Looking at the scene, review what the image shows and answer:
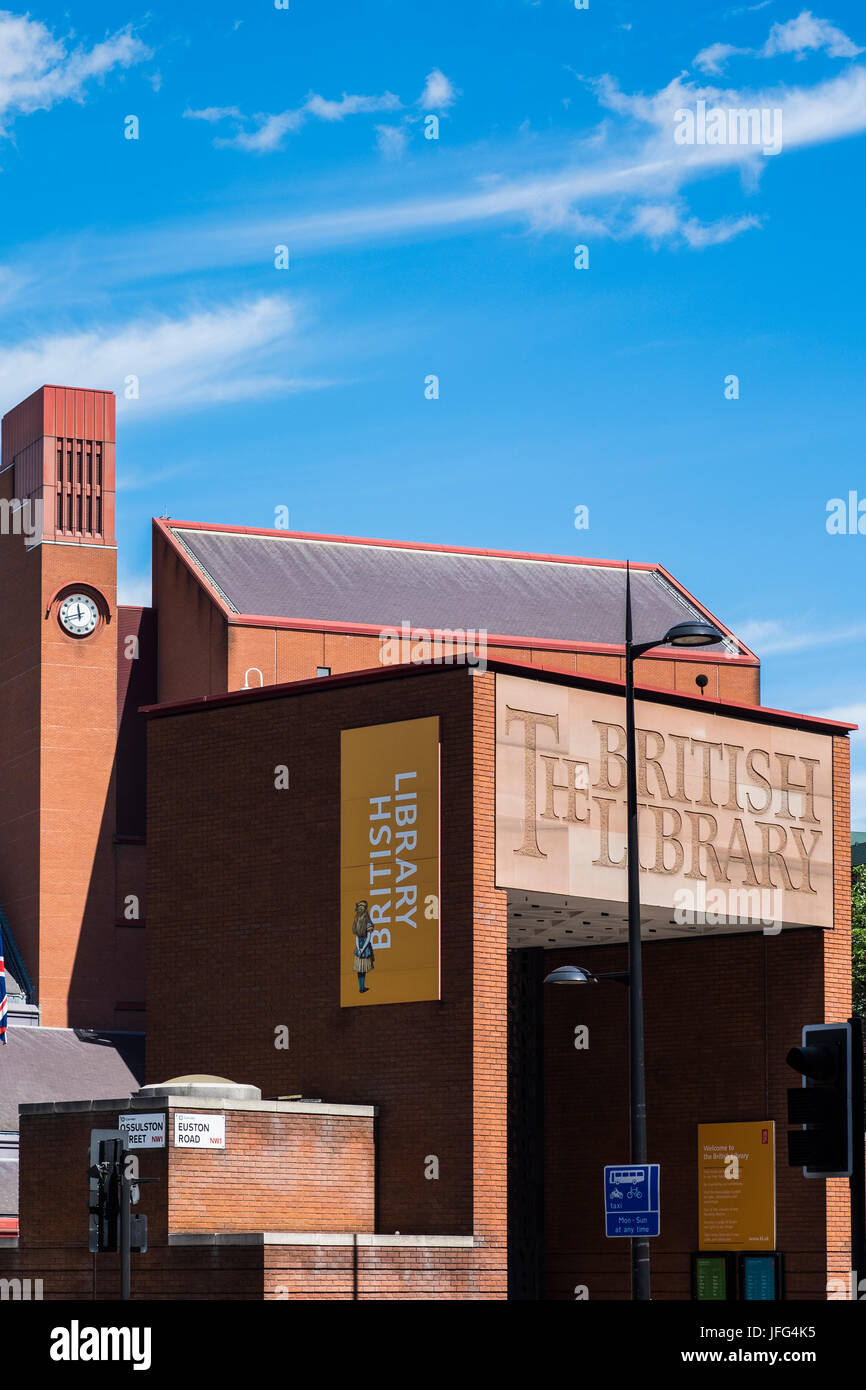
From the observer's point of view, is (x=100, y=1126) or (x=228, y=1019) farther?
(x=228, y=1019)

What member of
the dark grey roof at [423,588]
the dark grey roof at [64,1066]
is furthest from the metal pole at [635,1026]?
the dark grey roof at [423,588]

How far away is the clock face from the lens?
56.6m

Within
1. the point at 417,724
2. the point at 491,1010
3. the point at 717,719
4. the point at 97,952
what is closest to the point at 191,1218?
the point at 491,1010

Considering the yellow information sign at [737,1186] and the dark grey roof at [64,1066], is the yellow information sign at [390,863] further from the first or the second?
the dark grey roof at [64,1066]

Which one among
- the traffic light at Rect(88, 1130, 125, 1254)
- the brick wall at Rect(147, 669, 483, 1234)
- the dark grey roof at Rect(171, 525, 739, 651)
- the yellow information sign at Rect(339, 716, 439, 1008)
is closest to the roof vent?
the brick wall at Rect(147, 669, 483, 1234)

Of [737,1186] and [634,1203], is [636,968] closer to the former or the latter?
[634,1203]

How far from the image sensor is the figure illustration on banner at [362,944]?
33.9 meters

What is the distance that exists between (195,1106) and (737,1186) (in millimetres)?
11812

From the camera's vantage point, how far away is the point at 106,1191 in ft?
82.1

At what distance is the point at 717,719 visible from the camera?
3647 centimetres

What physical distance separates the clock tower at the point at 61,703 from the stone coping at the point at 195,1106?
67.7 ft
